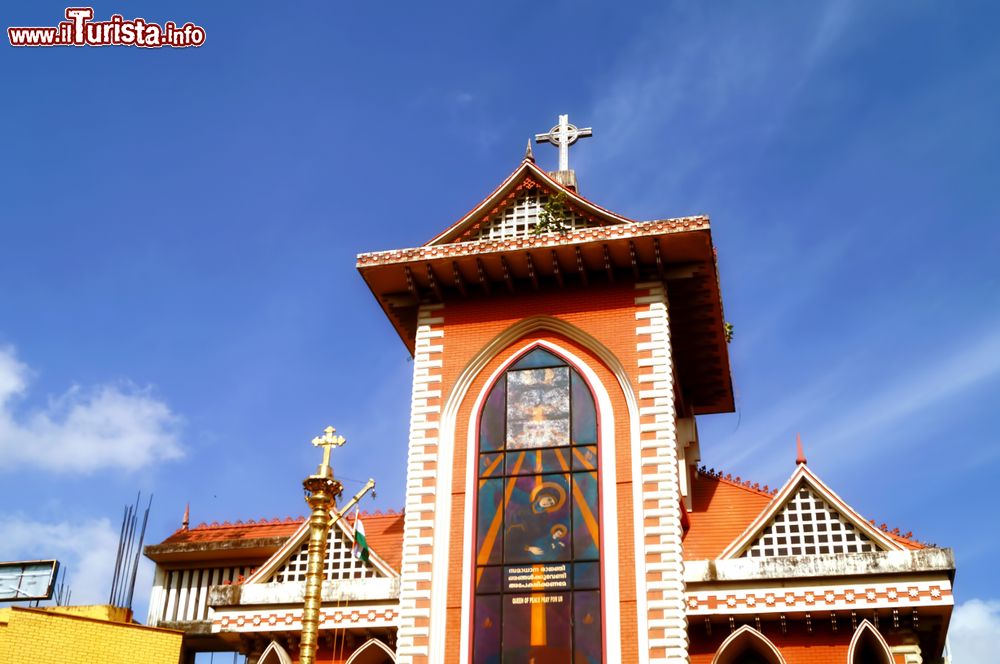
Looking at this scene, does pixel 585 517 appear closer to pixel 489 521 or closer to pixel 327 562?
pixel 489 521

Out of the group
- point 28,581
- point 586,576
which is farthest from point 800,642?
point 28,581

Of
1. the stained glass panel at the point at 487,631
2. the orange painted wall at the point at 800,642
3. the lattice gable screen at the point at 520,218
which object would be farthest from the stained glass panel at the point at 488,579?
the lattice gable screen at the point at 520,218

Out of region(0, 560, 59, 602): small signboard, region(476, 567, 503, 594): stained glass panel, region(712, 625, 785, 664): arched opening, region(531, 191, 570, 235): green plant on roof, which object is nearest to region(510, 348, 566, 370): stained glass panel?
region(531, 191, 570, 235): green plant on roof

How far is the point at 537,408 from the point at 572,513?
2.70 meters

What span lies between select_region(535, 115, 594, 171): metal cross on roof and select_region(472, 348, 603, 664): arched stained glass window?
7.51 metres

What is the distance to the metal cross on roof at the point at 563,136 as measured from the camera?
31.7 meters

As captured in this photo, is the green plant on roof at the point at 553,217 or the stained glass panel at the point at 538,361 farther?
the green plant on roof at the point at 553,217

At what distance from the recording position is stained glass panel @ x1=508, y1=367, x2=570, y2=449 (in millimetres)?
25641

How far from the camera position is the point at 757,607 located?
24000 millimetres

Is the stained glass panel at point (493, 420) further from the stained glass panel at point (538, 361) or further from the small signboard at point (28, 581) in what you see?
the small signboard at point (28, 581)

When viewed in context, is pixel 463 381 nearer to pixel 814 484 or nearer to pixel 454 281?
pixel 454 281

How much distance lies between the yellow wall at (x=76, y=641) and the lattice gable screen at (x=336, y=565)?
A: 4221 mm

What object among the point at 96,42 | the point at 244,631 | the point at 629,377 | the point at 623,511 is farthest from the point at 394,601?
the point at 96,42

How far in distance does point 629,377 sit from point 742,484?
4850 millimetres
